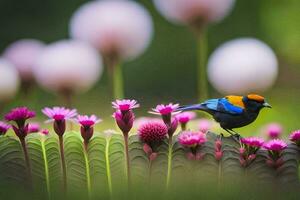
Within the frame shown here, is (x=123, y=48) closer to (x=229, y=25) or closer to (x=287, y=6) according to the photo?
(x=287, y=6)

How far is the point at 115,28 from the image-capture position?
48.5 inches

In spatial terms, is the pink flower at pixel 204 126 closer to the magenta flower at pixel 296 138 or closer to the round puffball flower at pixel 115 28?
the magenta flower at pixel 296 138

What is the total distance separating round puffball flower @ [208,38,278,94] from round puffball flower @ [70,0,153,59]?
14 cm

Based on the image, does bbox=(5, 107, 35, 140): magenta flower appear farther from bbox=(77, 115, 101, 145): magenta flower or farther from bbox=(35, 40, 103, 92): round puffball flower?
bbox=(35, 40, 103, 92): round puffball flower

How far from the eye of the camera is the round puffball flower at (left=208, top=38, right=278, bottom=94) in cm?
111

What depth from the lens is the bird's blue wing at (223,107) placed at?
0.61 meters

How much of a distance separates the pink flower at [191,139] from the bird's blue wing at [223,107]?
0.06 metres

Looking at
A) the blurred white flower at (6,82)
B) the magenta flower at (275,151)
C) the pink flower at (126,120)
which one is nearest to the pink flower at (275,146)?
the magenta flower at (275,151)

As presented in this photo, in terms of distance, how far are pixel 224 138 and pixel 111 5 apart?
32.1 inches

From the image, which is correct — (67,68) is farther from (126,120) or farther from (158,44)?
(158,44)

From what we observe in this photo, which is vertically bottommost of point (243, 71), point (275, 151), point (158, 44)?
point (275, 151)

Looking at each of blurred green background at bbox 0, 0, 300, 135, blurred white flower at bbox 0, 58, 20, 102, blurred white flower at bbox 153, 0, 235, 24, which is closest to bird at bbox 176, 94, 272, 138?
blurred white flower at bbox 153, 0, 235, 24

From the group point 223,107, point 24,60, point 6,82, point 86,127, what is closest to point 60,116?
point 86,127

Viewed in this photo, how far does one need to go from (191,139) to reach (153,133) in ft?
0.11
